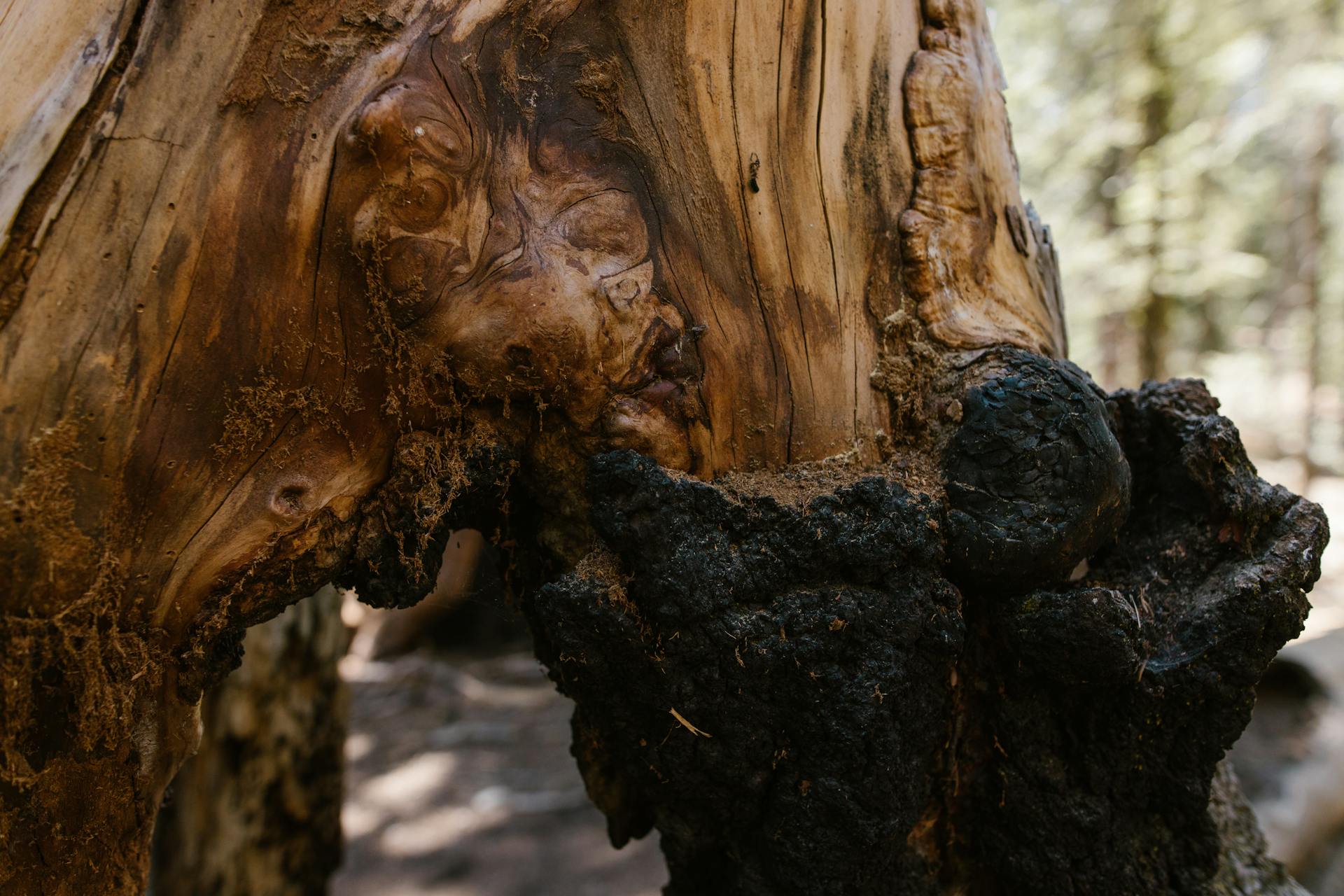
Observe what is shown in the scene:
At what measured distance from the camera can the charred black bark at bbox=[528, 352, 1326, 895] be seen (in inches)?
59.3

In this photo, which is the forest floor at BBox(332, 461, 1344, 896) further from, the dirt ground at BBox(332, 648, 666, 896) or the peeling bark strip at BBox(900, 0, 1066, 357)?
the peeling bark strip at BBox(900, 0, 1066, 357)

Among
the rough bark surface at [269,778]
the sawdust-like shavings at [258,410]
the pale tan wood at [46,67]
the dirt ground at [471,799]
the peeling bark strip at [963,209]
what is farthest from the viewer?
the dirt ground at [471,799]

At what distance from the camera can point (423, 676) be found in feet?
21.9

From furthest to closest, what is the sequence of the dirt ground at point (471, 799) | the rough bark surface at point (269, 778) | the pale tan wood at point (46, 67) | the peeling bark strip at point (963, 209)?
the dirt ground at point (471, 799) → the rough bark surface at point (269, 778) → the peeling bark strip at point (963, 209) → the pale tan wood at point (46, 67)


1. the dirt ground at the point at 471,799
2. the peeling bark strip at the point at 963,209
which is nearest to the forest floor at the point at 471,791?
the dirt ground at the point at 471,799

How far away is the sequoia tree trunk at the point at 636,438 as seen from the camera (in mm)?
1373

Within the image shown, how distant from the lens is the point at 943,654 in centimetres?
157

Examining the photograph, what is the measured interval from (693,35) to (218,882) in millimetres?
3368

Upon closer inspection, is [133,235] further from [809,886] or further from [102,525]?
[809,886]

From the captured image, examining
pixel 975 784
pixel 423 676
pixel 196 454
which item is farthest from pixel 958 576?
pixel 423 676

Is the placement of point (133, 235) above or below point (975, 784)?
above

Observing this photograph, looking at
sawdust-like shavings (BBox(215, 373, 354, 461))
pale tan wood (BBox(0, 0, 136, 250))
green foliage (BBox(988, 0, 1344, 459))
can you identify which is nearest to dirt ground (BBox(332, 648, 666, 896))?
sawdust-like shavings (BBox(215, 373, 354, 461))

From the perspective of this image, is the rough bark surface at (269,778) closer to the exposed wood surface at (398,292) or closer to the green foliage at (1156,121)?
the exposed wood surface at (398,292)

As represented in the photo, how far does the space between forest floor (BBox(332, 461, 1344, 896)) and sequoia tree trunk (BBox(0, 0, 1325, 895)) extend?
111 inches
